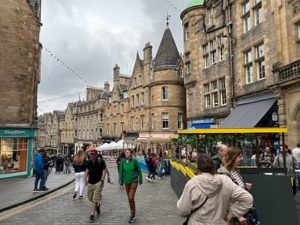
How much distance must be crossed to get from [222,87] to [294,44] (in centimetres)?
819

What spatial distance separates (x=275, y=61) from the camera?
55.0ft

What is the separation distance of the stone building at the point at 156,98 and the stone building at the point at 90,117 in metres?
11.7

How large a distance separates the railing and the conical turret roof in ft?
77.3

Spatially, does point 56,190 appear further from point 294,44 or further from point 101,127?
point 101,127

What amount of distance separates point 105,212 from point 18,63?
52.0 ft

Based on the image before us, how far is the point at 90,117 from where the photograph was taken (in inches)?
2463

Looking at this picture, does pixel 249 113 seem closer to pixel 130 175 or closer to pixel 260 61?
pixel 260 61

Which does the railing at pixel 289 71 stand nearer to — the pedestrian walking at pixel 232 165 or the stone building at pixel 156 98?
the pedestrian walking at pixel 232 165

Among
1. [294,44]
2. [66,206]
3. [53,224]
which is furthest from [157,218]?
[294,44]

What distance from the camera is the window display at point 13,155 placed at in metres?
20.0

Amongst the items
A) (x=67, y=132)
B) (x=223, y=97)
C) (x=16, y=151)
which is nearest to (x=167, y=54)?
(x=223, y=97)

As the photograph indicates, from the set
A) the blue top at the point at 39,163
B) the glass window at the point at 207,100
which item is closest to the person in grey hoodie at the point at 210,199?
the blue top at the point at 39,163

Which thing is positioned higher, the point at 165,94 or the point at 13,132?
the point at 165,94

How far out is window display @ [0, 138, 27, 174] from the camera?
20.0m
